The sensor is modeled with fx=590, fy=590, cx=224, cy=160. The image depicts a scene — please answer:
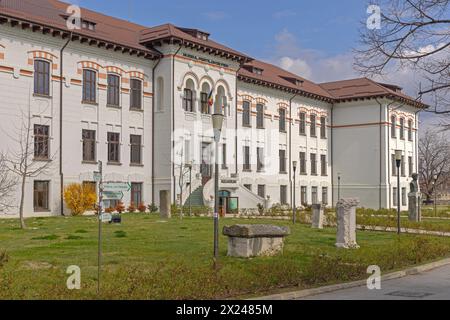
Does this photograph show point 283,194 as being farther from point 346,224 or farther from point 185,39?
point 346,224

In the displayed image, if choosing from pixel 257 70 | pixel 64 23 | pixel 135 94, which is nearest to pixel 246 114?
pixel 257 70

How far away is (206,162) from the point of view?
4384cm

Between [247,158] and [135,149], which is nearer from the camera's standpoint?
[135,149]

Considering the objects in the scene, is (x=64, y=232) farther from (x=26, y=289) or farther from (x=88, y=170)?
(x=88, y=170)

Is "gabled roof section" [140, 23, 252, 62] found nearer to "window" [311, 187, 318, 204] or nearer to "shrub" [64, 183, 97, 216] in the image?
"shrub" [64, 183, 97, 216]

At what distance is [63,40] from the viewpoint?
35.3m

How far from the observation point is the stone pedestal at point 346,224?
62.0ft

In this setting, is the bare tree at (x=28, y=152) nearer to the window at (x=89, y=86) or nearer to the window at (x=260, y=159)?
the window at (x=89, y=86)

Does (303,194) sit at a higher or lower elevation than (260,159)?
lower

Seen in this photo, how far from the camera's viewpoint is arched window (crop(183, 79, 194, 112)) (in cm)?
4231

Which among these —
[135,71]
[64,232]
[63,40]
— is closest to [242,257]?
[64,232]

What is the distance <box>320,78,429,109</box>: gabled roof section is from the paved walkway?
1722 inches

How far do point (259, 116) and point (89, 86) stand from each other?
18771 millimetres

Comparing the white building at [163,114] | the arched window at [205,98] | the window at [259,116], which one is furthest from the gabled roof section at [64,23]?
the window at [259,116]
